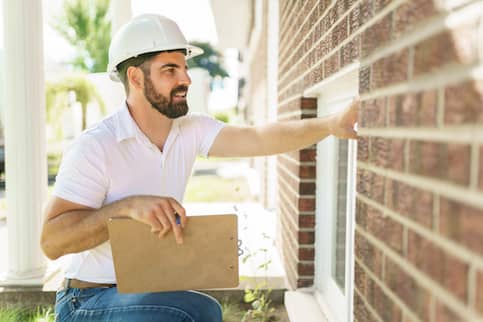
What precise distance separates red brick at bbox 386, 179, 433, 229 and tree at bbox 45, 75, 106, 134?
1610cm

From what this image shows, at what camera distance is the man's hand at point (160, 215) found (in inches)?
78.3

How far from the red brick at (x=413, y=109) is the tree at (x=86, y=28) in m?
25.3

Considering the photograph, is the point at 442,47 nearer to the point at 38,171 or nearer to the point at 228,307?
the point at 228,307

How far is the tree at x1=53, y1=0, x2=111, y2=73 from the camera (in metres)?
25.4

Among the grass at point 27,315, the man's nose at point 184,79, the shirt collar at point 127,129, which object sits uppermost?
the man's nose at point 184,79

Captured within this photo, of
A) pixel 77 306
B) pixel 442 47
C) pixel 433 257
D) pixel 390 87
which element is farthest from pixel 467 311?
pixel 77 306

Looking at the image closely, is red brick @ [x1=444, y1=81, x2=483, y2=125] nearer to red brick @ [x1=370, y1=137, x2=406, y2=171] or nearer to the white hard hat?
red brick @ [x1=370, y1=137, x2=406, y2=171]

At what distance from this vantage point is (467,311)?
2.91 feet

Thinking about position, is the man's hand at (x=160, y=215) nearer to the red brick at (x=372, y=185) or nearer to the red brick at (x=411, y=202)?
the red brick at (x=372, y=185)

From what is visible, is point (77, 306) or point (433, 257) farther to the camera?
point (77, 306)

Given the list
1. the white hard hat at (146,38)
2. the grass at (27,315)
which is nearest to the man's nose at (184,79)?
the white hard hat at (146,38)

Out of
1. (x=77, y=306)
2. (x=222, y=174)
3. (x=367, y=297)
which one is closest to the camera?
(x=367, y=297)

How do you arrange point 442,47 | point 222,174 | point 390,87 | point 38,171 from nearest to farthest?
point 442,47 < point 390,87 < point 38,171 < point 222,174

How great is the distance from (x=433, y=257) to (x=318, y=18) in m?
1.75
